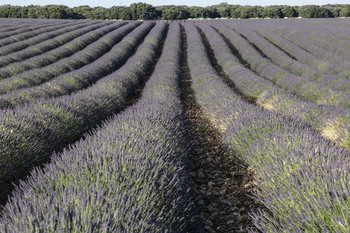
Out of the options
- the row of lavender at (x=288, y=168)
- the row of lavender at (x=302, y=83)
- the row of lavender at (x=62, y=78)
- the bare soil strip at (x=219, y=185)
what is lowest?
the bare soil strip at (x=219, y=185)

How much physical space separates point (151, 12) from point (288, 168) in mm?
56876

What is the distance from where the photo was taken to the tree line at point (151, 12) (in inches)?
2004

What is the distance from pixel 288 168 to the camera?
3020 millimetres

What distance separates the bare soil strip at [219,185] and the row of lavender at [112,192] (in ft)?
2.26

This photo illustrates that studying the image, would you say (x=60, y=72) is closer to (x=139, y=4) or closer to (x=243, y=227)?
(x=243, y=227)

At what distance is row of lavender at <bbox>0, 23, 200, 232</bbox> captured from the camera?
1798 millimetres

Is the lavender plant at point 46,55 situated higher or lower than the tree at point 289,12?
lower

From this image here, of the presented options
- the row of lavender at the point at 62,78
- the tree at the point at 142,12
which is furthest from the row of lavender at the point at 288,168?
the tree at the point at 142,12

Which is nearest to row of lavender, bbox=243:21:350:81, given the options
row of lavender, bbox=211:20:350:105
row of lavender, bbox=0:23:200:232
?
row of lavender, bbox=211:20:350:105

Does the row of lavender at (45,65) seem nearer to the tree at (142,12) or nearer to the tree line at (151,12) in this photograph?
the tree line at (151,12)

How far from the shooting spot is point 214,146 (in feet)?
19.0

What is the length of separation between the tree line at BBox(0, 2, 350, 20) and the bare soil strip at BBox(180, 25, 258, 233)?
5123 centimetres

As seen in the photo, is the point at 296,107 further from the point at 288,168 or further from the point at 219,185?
the point at 288,168

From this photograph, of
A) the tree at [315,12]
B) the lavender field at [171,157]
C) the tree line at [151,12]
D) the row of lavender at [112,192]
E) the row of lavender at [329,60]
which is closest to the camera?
the row of lavender at [112,192]
